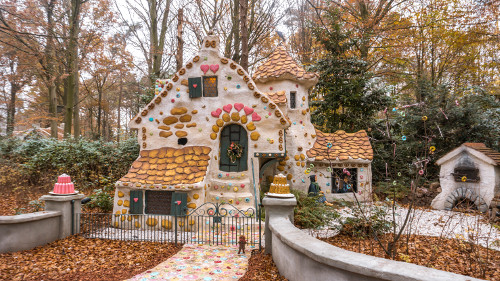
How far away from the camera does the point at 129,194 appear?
9.23 m

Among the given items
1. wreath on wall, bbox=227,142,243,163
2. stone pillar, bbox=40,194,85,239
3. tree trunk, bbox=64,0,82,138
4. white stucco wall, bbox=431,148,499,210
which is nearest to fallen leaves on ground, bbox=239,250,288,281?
wreath on wall, bbox=227,142,243,163

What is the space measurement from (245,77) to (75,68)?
10552 millimetres

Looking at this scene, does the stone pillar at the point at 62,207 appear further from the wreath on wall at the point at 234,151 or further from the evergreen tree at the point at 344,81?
the evergreen tree at the point at 344,81

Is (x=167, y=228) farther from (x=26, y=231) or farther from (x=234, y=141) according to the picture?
(x=234, y=141)

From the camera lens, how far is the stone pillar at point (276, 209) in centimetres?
622

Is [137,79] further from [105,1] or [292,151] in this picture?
[292,151]

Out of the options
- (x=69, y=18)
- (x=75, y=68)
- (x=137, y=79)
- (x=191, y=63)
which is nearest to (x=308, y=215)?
(x=191, y=63)

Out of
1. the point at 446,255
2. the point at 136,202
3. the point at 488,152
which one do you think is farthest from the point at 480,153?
the point at 136,202

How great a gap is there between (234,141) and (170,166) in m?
2.43

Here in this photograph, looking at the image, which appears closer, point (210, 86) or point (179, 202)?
point (179, 202)

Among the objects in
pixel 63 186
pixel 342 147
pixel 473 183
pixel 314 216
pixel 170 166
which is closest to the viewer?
pixel 63 186

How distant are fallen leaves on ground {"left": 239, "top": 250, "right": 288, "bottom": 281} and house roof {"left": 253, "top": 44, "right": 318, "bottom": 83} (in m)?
8.88

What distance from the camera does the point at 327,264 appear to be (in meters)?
3.50

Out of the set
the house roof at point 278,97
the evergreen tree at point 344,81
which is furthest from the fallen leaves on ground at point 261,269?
the evergreen tree at point 344,81
